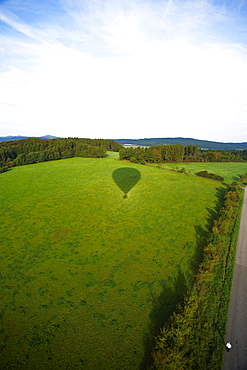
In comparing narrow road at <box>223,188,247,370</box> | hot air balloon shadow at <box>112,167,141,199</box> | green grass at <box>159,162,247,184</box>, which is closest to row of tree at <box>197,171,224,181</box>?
green grass at <box>159,162,247,184</box>

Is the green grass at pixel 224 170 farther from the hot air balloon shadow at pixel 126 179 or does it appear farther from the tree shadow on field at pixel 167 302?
the tree shadow on field at pixel 167 302

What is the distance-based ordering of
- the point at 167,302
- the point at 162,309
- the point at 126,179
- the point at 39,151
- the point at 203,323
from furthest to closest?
the point at 39,151
the point at 126,179
the point at 167,302
the point at 162,309
the point at 203,323

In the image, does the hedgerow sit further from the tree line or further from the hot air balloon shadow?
the tree line

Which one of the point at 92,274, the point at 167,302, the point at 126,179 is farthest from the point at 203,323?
the point at 126,179

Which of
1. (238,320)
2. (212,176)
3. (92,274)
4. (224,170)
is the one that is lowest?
(92,274)

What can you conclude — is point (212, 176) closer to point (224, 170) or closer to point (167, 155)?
point (224, 170)

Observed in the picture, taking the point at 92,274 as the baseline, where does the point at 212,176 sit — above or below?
above

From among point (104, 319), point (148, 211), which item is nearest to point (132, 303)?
point (104, 319)
